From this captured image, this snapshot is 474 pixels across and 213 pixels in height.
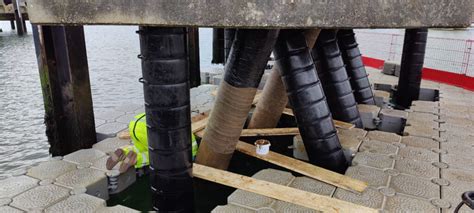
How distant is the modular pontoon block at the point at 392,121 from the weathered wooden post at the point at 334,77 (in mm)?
1016

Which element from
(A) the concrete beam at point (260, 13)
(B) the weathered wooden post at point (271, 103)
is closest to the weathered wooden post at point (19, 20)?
(B) the weathered wooden post at point (271, 103)

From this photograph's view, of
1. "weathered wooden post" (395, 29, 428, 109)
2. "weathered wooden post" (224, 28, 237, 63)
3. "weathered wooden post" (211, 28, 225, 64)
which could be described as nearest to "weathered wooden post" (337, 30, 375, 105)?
"weathered wooden post" (395, 29, 428, 109)

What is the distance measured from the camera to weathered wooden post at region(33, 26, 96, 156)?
4.46m

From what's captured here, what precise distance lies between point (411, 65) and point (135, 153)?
22.3 feet

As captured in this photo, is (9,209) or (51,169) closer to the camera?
(9,209)

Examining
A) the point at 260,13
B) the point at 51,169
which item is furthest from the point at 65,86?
the point at 260,13

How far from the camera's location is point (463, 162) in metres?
4.60

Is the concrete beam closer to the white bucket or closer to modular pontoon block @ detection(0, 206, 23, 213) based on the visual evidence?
modular pontoon block @ detection(0, 206, 23, 213)

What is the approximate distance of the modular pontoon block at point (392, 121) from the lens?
6.73 metres

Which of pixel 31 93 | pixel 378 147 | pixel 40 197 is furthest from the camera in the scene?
pixel 31 93

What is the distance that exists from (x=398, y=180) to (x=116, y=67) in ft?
42.9

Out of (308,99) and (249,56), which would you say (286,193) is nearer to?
(308,99)

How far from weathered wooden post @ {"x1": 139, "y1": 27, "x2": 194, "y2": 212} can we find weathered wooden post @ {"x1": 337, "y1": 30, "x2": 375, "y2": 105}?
5.03m

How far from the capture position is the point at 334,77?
5.98m
